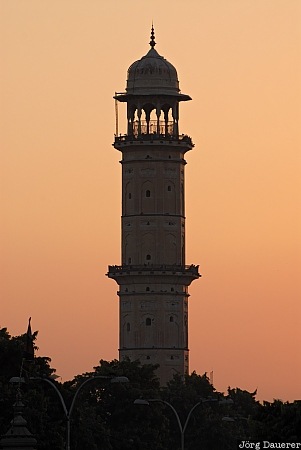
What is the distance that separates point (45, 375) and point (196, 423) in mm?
47139

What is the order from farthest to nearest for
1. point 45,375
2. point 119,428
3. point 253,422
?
point 119,428, point 45,375, point 253,422

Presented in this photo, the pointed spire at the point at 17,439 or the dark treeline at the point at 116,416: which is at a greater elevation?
the dark treeline at the point at 116,416

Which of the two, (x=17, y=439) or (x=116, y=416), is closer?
(x=17, y=439)

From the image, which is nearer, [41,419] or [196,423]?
[41,419]

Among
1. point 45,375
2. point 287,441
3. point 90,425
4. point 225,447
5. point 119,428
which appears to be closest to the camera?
point 287,441

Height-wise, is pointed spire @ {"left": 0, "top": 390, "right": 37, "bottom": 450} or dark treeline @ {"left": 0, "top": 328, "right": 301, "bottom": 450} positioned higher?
dark treeline @ {"left": 0, "top": 328, "right": 301, "bottom": 450}

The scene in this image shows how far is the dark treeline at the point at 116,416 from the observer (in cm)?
11619

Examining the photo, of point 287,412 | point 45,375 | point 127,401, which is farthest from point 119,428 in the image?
point 287,412

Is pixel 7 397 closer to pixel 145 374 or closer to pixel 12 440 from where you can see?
pixel 12 440

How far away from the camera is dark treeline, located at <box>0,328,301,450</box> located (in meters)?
116

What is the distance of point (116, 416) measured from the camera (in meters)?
179

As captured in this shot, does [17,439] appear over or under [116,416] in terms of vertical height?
under

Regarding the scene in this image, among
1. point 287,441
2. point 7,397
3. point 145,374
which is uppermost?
point 145,374

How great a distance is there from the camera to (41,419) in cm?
14262
